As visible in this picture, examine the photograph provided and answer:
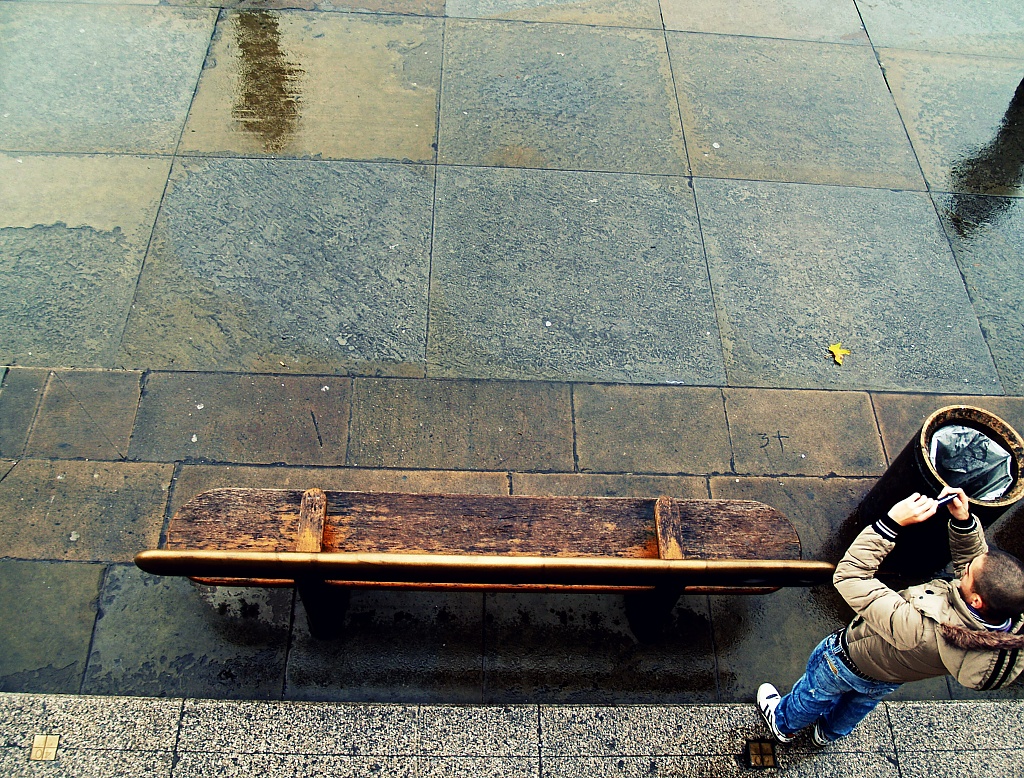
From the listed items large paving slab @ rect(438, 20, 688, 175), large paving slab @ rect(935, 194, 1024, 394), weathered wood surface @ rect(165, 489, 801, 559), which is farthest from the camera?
large paving slab @ rect(438, 20, 688, 175)

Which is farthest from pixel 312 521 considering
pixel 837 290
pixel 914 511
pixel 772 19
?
pixel 772 19

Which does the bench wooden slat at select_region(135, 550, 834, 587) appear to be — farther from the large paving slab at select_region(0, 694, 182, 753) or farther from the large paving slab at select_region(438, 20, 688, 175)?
the large paving slab at select_region(438, 20, 688, 175)

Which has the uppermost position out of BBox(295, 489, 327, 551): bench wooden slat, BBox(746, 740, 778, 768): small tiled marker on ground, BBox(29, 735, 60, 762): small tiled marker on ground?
BBox(295, 489, 327, 551): bench wooden slat

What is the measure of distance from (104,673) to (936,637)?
3614 mm

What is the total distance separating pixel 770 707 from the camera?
11.0ft

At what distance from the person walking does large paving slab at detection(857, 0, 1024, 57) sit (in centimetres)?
633

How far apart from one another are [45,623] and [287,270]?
2.60 m

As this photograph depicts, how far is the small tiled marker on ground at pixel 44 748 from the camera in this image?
312 cm

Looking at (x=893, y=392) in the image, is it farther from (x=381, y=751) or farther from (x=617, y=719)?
(x=381, y=751)

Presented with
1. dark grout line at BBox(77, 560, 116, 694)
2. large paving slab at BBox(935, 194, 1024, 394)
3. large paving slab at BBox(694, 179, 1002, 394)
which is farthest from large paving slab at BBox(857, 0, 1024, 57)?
dark grout line at BBox(77, 560, 116, 694)

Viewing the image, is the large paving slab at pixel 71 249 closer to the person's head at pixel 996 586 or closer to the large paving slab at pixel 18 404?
the large paving slab at pixel 18 404

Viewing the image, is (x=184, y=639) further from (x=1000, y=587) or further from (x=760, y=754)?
(x=1000, y=587)

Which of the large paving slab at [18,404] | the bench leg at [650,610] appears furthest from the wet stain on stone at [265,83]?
the bench leg at [650,610]

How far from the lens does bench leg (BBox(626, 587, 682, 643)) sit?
10.5 ft
